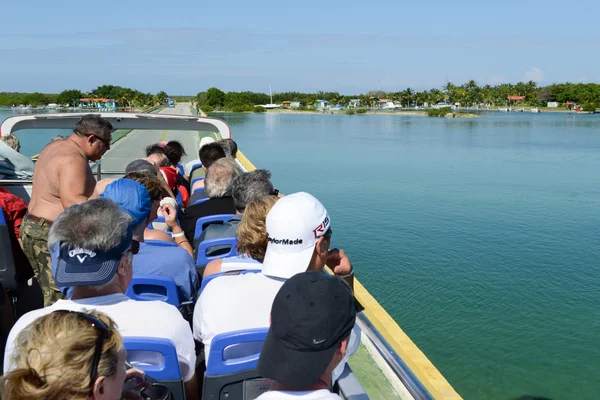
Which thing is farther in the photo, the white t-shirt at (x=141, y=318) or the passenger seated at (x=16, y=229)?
the passenger seated at (x=16, y=229)

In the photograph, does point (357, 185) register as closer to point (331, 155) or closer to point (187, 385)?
point (331, 155)

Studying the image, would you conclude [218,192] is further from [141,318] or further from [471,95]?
[471,95]

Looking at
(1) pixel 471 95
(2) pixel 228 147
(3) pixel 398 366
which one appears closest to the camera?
(3) pixel 398 366

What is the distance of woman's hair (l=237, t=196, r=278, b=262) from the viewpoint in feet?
9.55

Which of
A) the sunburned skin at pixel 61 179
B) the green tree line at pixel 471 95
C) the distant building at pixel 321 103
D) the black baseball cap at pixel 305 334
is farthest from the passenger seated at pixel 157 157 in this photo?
the distant building at pixel 321 103

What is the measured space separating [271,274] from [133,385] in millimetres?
731

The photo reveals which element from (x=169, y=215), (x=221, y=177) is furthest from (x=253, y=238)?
(x=221, y=177)

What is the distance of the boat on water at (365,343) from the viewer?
8.03 ft

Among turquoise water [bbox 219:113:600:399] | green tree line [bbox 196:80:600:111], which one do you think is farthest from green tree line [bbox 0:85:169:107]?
turquoise water [bbox 219:113:600:399]

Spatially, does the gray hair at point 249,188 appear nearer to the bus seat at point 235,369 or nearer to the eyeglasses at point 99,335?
the bus seat at point 235,369

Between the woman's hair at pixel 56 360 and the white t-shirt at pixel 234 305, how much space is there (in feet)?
2.60

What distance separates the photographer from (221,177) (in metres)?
4.68

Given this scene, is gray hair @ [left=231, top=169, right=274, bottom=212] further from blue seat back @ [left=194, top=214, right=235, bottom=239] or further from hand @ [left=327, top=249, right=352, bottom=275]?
hand @ [left=327, top=249, right=352, bottom=275]

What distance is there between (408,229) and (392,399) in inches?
376
